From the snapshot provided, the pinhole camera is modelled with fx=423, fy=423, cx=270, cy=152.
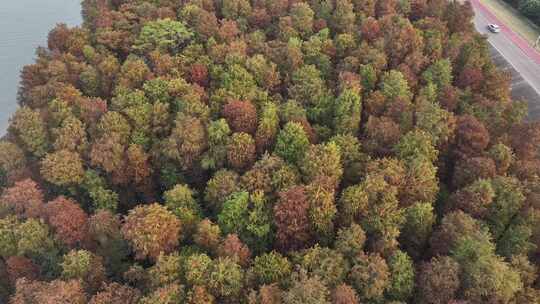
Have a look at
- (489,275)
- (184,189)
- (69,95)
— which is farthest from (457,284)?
(69,95)

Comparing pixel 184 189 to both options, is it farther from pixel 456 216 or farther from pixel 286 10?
pixel 286 10

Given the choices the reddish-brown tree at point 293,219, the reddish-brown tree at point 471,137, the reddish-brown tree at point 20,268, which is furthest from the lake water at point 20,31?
the reddish-brown tree at point 471,137

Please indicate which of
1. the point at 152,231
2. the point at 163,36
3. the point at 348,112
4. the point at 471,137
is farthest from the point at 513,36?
the point at 152,231

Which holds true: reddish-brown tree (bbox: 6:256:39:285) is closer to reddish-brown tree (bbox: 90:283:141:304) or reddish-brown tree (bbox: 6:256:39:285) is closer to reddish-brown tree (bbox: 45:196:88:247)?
reddish-brown tree (bbox: 45:196:88:247)

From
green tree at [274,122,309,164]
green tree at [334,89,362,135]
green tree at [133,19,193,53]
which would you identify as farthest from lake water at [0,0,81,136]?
green tree at [334,89,362,135]

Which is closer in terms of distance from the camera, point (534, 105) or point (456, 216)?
point (456, 216)

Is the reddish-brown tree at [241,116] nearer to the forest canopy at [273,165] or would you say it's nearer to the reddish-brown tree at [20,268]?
the forest canopy at [273,165]
